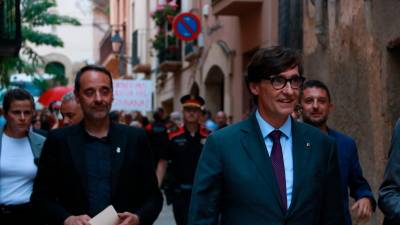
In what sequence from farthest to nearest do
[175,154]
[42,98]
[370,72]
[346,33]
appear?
1. [42,98]
2. [346,33]
3. [370,72]
4. [175,154]

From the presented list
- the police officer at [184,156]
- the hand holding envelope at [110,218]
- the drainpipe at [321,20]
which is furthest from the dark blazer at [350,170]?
the drainpipe at [321,20]

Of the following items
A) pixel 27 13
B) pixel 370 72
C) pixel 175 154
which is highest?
pixel 27 13

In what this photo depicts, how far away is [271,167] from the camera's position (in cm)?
455

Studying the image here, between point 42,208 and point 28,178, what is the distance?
1.55 m

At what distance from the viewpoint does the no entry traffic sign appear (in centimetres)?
2328

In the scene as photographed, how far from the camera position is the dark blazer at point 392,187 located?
185 inches

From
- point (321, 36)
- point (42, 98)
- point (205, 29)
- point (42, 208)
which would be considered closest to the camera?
point (42, 208)

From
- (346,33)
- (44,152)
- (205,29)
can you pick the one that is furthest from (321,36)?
(205,29)

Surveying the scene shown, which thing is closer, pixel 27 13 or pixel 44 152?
pixel 44 152

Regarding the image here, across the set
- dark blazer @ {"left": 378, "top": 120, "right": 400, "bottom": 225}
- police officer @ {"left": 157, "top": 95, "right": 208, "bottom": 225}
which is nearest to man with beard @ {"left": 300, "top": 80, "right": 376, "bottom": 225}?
dark blazer @ {"left": 378, "top": 120, "right": 400, "bottom": 225}

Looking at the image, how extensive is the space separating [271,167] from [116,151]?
1335 millimetres

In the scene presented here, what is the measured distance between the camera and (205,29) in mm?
24141

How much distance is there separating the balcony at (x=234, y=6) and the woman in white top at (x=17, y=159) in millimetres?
11066

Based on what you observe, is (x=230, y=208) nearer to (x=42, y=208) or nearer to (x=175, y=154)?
(x=42, y=208)
